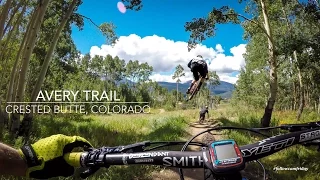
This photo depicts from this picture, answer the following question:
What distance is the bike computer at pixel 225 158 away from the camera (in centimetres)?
117

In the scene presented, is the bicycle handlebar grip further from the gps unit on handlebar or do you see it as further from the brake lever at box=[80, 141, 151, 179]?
the gps unit on handlebar

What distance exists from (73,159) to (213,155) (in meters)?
0.90

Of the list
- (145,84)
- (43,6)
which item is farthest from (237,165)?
(145,84)

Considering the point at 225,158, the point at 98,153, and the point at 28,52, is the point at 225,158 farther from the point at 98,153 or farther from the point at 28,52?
the point at 28,52

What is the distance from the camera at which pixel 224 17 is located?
13734 mm

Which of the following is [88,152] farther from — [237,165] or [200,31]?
[200,31]

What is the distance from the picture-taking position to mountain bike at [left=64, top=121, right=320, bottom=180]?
1195mm

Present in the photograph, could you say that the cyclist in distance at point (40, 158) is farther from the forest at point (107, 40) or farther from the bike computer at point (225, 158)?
the forest at point (107, 40)

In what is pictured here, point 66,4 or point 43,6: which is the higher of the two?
point 66,4

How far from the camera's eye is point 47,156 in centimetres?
162

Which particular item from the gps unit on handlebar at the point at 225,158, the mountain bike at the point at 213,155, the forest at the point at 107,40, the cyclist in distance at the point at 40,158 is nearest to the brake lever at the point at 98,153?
the mountain bike at the point at 213,155

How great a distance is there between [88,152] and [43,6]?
892 cm

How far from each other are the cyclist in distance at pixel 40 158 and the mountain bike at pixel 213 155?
0.06 m

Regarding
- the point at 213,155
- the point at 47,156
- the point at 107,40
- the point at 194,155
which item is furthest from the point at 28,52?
the point at 213,155
